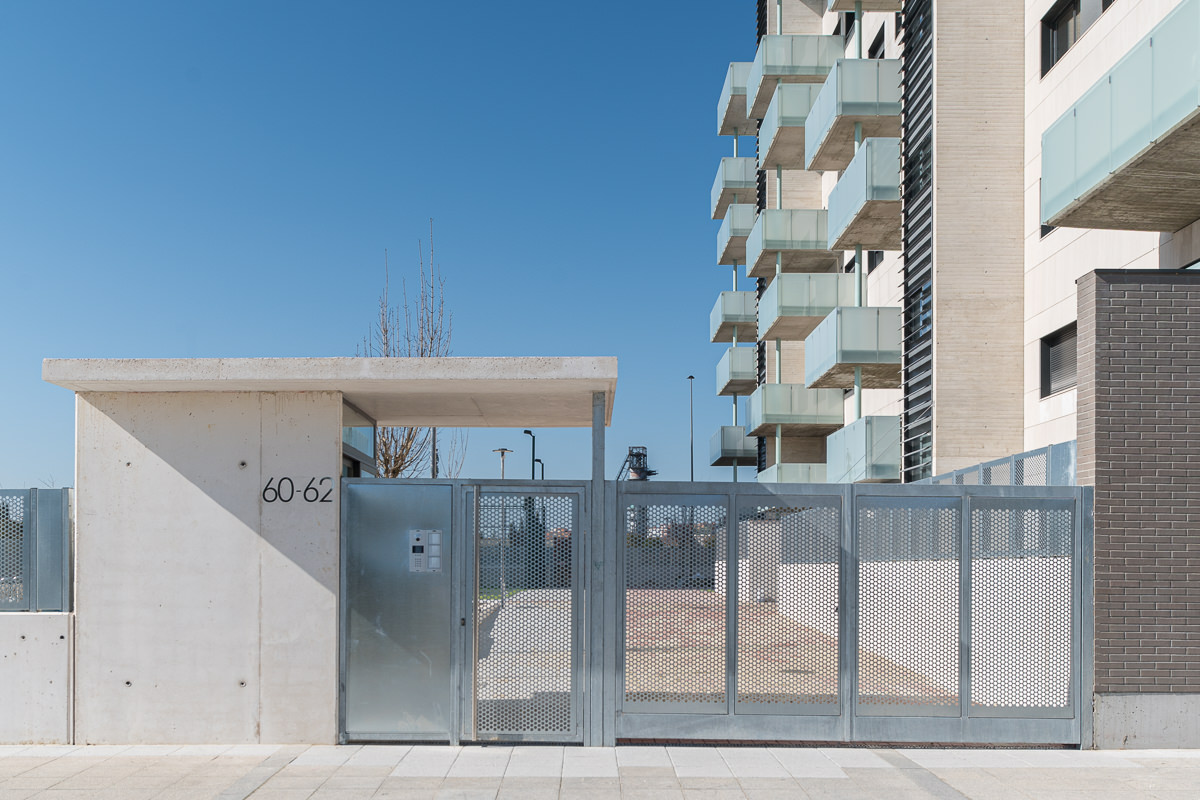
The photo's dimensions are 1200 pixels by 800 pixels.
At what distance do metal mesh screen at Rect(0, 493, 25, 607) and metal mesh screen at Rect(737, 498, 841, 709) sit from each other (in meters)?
6.77

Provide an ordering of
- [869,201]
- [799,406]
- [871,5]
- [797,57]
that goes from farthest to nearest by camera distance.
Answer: [797,57] < [799,406] < [871,5] < [869,201]

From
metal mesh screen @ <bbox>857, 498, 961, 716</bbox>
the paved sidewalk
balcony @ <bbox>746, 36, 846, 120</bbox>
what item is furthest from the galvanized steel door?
balcony @ <bbox>746, 36, 846, 120</bbox>

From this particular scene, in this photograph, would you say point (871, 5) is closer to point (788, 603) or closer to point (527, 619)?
point (788, 603)

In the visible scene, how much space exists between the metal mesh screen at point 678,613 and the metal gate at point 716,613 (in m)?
0.02

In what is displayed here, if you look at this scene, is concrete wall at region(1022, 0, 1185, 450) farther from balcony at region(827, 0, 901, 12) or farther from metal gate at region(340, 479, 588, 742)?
metal gate at region(340, 479, 588, 742)

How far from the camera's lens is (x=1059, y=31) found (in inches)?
683

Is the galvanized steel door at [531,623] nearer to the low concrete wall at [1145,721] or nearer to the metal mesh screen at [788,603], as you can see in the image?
the metal mesh screen at [788,603]

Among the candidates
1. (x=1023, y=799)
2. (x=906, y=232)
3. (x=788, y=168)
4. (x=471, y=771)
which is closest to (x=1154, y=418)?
(x=1023, y=799)

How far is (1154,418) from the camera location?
963cm

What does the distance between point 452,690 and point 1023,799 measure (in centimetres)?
490

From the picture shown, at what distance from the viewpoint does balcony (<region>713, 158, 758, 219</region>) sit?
42000 mm

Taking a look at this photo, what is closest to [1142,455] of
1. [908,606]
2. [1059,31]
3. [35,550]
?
[908,606]

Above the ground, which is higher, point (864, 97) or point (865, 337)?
point (864, 97)

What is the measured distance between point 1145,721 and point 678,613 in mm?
4395
